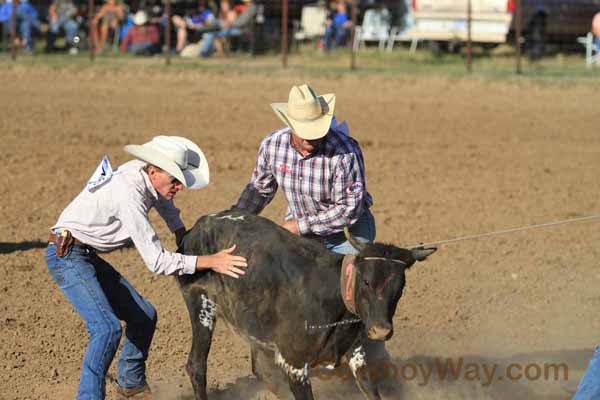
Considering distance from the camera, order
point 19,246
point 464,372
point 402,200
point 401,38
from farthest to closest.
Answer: point 401,38 → point 402,200 → point 19,246 → point 464,372

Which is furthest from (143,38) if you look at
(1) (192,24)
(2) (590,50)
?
(2) (590,50)

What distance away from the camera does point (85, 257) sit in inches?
214

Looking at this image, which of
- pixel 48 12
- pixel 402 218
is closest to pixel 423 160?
pixel 402 218

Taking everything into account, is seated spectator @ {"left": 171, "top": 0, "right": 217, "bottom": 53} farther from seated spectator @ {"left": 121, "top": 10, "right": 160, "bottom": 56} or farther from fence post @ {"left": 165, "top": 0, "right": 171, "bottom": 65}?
fence post @ {"left": 165, "top": 0, "right": 171, "bottom": 65}

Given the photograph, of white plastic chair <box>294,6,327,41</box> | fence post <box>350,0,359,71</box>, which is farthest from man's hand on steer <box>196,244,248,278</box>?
white plastic chair <box>294,6,327,41</box>

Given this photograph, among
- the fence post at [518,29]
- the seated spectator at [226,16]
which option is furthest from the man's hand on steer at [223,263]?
the seated spectator at [226,16]

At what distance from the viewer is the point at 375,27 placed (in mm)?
22031

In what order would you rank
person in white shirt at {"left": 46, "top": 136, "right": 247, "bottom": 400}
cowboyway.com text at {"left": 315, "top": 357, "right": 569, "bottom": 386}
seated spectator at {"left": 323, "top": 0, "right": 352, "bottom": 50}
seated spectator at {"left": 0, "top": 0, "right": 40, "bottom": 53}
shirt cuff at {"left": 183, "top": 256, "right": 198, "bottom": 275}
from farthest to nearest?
seated spectator at {"left": 323, "top": 0, "right": 352, "bottom": 50}
seated spectator at {"left": 0, "top": 0, "right": 40, "bottom": 53}
cowboyway.com text at {"left": 315, "top": 357, "right": 569, "bottom": 386}
shirt cuff at {"left": 183, "top": 256, "right": 198, "bottom": 275}
person in white shirt at {"left": 46, "top": 136, "right": 247, "bottom": 400}

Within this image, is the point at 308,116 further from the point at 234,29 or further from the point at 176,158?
the point at 234,29

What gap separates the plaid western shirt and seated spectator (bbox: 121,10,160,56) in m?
14.7

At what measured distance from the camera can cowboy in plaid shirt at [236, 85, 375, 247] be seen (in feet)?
18.9

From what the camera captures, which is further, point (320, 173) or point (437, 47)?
point (437, 47)

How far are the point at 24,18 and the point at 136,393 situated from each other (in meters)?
15.7

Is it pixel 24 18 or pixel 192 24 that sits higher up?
pixel 24 18
